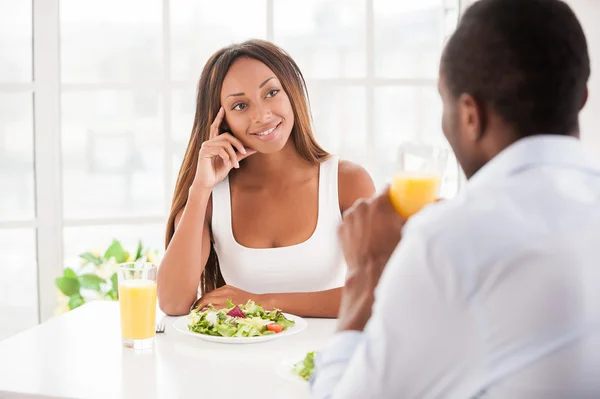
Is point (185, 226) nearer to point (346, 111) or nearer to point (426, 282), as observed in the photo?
point (426, 282)

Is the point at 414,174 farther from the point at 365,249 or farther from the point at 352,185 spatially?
the point at 352,185

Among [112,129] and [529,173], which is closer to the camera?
[529,173]

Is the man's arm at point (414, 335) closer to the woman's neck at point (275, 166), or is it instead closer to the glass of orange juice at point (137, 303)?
the glass of orange juice at point (137, 303)

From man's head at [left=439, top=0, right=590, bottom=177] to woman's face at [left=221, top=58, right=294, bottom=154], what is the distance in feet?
4.81

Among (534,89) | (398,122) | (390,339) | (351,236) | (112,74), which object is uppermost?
(112,74)

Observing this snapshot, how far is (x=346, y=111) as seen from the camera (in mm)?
3975

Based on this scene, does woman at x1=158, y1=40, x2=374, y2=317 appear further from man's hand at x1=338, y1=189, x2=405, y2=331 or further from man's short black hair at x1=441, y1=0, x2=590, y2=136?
man's short black hair at x1=441, y1=0, x2=590, y2=136

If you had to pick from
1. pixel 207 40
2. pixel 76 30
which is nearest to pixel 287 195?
pixel 207 40

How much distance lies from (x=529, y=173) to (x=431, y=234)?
0.53 feet

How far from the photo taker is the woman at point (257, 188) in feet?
7.91

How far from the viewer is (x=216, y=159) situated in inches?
99.2

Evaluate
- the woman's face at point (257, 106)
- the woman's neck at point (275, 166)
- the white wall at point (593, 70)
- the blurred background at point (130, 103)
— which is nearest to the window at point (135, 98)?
the blurred background at point (130, 103)

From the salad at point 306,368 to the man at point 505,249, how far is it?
374 millimetres

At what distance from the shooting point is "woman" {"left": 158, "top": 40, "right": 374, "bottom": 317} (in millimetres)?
2412
